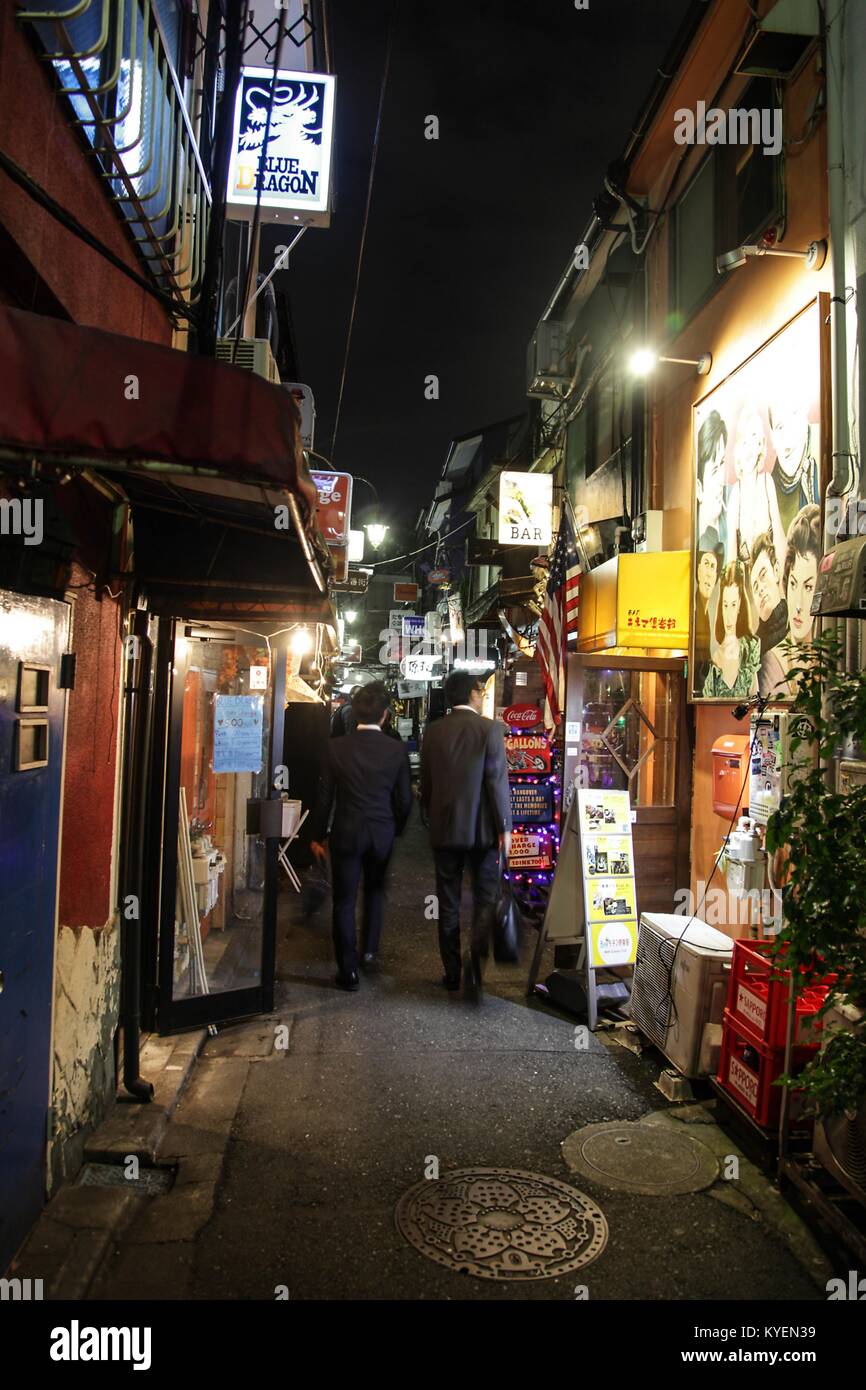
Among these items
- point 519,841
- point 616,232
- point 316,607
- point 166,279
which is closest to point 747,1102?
point 316,607

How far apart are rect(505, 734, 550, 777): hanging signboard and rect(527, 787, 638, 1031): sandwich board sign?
2.79 m

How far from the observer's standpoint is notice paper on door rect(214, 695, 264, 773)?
679 centimetres

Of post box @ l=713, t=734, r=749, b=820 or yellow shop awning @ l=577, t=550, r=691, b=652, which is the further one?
yellow shop awning @ l=577, t=550, r=691, b=652

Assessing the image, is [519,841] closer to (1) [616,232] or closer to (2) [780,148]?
(2) [780,148]

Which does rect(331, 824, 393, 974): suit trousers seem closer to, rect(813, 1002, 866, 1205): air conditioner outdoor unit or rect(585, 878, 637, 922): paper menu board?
rect(585, 878, 637, 922): paper menu board

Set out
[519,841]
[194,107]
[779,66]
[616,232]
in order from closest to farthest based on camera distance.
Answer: [194,107] → [779,66] → [519,841] → [616,232]

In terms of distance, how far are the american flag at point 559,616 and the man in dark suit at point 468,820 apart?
2504 millimetres

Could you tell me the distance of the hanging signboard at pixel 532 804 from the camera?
33.0 feet

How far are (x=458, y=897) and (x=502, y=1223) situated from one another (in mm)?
3467

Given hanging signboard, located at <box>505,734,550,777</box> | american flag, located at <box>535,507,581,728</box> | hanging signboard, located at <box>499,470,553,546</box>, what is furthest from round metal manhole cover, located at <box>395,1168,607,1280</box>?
hanging signboard, located at <box>499,470,553,546</box>

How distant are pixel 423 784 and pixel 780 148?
6.61m

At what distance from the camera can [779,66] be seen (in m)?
6.88

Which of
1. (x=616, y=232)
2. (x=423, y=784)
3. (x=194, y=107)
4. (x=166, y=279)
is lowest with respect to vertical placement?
(x=423, y=784)

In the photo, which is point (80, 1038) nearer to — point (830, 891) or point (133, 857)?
point (133, 857)
